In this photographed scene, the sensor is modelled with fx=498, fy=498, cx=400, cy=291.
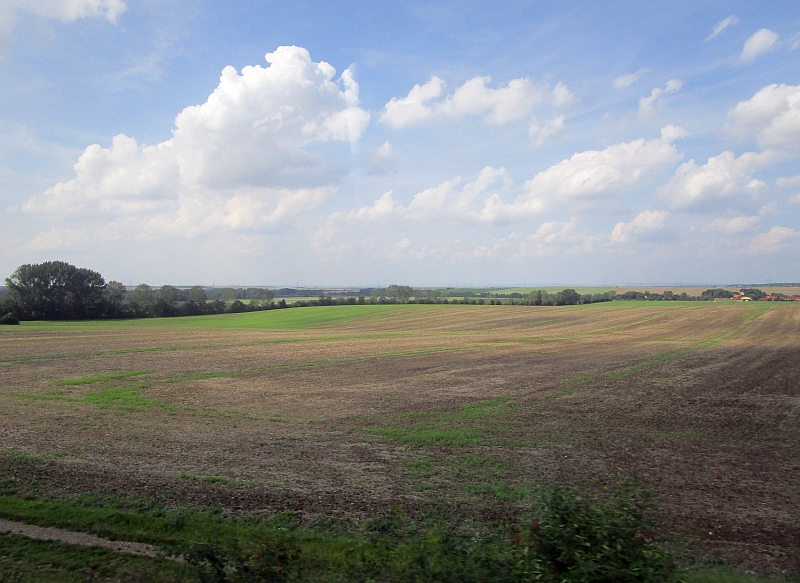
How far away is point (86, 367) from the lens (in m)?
25.8

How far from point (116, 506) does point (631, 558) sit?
7.35m

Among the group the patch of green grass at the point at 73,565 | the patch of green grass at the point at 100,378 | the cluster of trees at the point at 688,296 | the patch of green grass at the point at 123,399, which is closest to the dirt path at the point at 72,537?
the patch of green grass at the point at 73,565

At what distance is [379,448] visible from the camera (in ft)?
37.6

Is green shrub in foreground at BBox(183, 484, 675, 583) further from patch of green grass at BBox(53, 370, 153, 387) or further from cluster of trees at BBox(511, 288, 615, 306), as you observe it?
cluster of trees at BBox(511, 288, 615, 306)

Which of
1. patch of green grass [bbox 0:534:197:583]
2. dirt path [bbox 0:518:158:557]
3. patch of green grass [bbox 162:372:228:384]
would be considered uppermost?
patch of green grass [bbox 0:534:197:583]

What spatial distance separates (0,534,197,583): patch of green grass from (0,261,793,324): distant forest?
7122cm

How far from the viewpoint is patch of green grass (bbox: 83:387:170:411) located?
16203mm

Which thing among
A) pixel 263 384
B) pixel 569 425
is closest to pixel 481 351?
pixel 263 384

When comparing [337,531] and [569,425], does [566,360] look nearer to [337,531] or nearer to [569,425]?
[569,425]

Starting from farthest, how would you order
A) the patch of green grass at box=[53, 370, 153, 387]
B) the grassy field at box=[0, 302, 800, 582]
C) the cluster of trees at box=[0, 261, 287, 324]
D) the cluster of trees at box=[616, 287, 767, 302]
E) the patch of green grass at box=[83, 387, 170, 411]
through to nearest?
1. the cluster of trees at box=[616, 287, 767, 302]
2. the cluster of trees at box=[0, 261, 287, 324]
3. the patch of green grass at box=[53, 370, 153, 387]
4. the patch of green grass at box=[83, 387, 170, 411]
5. the grassy field at box=[0, 302, 800, 582]

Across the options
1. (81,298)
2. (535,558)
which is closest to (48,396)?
(535,558)

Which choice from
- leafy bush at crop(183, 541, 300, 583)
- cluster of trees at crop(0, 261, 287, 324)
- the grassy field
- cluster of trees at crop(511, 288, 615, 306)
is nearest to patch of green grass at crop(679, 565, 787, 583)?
the grassy field

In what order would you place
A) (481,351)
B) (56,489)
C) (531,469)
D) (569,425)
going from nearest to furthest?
(56,489) → (531,469) → (569,425) → (481,351)

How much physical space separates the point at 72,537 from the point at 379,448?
246 inches
